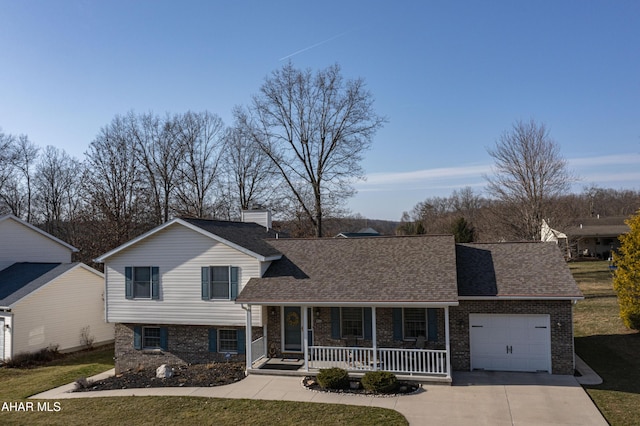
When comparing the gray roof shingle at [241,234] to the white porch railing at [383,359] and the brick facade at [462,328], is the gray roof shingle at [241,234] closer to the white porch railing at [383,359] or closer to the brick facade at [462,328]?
the brick facade at [462,328]

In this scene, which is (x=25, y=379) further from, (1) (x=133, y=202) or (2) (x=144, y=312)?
(1) (x=133, y=202)

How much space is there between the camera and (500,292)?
50.1ft

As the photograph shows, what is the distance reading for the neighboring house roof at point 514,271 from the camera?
15.1 meters

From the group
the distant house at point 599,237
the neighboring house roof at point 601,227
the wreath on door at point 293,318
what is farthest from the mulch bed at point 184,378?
the distant house at point 599,237

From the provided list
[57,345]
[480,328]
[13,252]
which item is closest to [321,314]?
[480,328]

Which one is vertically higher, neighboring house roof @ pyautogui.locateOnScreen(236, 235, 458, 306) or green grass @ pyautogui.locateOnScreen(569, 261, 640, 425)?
neighboring house roof @ pyautogui.locateOnScreen(236, 235, 458, 306)

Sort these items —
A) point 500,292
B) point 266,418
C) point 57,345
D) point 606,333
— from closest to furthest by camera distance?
point 266,418 → point 500,292 → point 606,333 → point 57,345

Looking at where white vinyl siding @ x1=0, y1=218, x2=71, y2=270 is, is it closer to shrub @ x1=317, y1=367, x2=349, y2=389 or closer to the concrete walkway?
the concrete walkway

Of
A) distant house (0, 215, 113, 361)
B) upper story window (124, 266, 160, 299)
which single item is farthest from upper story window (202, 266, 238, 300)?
distant house (0, 215, 113, 361)

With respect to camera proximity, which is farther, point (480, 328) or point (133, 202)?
point (133, 202)

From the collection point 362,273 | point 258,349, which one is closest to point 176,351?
point 258,349

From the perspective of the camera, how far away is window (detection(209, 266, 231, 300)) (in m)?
17.6

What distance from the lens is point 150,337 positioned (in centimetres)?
1884

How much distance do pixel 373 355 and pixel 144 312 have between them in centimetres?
930
